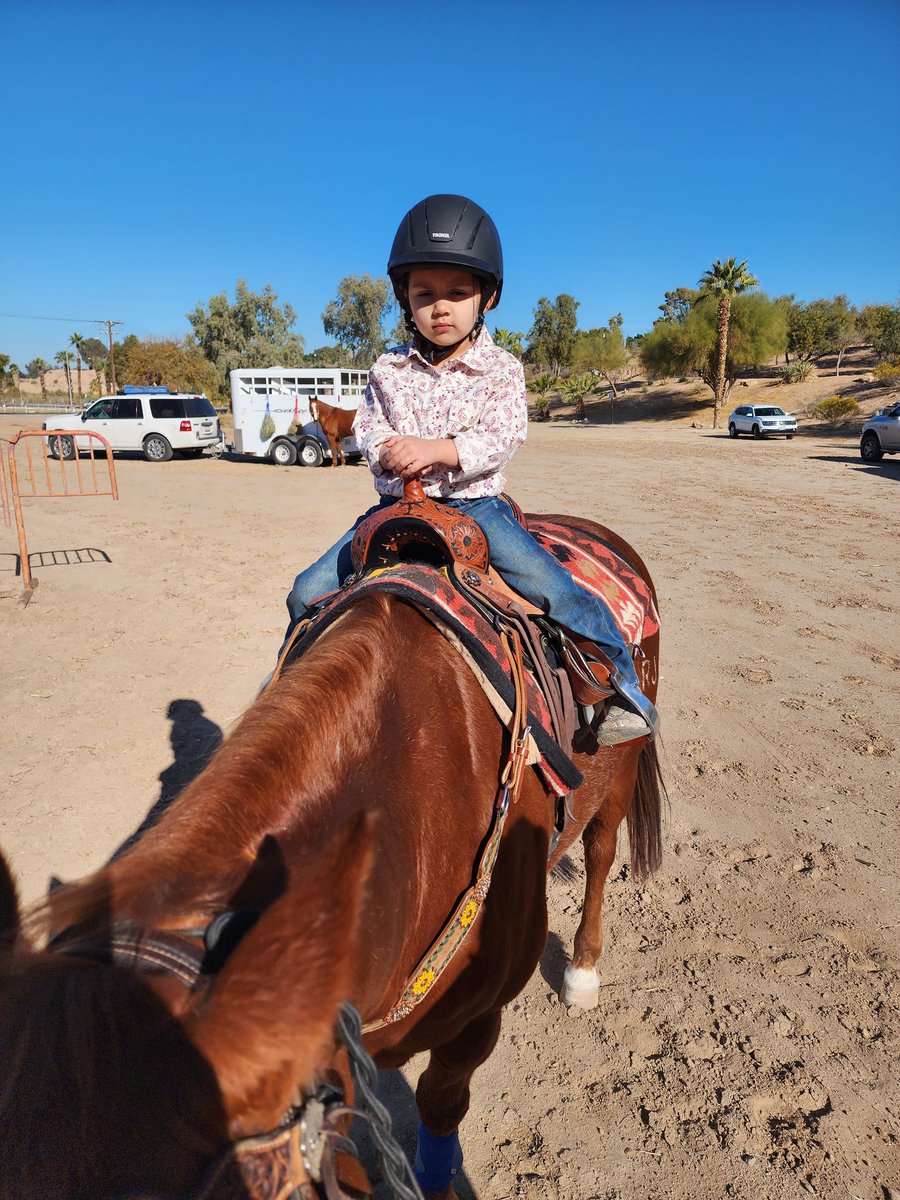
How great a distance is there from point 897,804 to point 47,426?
26130 millimetres

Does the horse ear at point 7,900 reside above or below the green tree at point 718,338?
below

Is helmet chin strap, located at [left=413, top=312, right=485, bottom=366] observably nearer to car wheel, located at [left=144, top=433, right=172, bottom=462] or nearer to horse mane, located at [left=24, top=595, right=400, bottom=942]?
horse mane, located at [left=24, top=595, right=400, bottom=942]

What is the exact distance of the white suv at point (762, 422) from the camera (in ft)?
98.3

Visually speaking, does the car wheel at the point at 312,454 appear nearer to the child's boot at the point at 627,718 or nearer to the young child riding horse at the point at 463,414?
the young child riding horse at the point at 463,414

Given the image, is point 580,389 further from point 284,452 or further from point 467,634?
point 467,634

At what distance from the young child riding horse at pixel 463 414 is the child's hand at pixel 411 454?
86 mm

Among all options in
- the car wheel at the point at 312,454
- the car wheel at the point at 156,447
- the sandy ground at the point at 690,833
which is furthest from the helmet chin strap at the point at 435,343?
the car wheel at the point at 156,447

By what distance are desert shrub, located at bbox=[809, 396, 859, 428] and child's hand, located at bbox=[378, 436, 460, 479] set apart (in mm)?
37605

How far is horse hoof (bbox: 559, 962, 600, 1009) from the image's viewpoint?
2.72m

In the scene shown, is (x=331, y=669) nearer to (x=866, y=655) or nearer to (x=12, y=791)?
(x=12, y=791)

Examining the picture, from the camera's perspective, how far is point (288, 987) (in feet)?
2.27

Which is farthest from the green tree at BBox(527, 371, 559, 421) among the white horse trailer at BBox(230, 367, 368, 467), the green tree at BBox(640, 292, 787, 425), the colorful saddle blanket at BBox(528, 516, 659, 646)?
the colorful saddle blanket at BBox(528, 516, 659, 646)

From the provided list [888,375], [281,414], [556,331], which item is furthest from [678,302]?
[281,414]

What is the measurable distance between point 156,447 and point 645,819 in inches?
861
